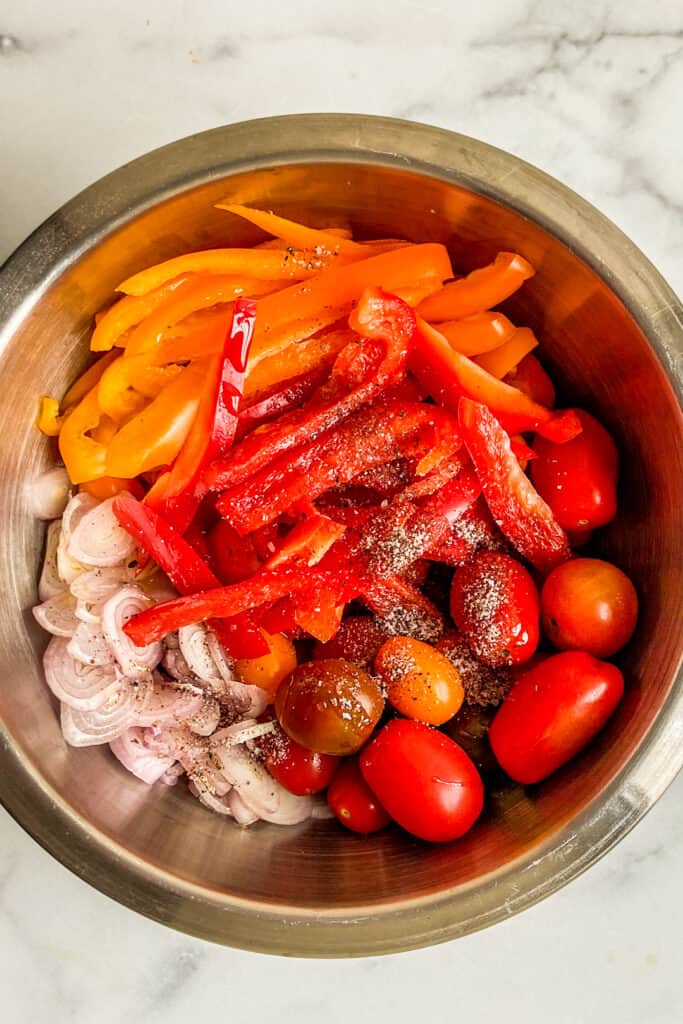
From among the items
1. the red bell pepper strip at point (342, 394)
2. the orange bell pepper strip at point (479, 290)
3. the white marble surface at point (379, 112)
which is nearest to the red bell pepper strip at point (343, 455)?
the red bell pepper strip at point (342, 394)

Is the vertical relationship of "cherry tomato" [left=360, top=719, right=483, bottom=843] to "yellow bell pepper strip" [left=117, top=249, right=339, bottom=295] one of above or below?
below

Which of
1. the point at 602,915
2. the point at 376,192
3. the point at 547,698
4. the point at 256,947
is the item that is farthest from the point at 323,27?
the point at 602,915

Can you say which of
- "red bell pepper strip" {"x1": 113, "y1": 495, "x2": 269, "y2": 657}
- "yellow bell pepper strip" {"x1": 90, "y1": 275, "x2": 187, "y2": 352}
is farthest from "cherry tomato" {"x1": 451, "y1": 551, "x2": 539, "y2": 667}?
"yellow bell pepper strip" {"x1": 90, "y1": 275, "x2": 187, "y2": 352}

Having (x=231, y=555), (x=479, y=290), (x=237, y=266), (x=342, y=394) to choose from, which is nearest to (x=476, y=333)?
(x=479, y=290)

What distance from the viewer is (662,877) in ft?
4.32

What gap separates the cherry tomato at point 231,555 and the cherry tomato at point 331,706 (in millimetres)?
132

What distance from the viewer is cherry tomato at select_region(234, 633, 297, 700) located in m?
1.16

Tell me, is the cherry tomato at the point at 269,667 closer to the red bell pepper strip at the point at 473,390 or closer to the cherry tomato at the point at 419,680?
the cherry tomato at the point at 419,680

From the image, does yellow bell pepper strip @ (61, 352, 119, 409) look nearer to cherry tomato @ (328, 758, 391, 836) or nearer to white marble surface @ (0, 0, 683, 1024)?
white marble surface @ (0, 0, 683, 1024)

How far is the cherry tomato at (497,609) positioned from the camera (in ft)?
3.64

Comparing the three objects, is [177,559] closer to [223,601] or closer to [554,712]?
[223,601]

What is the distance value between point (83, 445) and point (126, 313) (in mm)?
157

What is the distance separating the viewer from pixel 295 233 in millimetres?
1112

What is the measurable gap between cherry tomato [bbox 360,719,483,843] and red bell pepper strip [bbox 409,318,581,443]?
37cm
